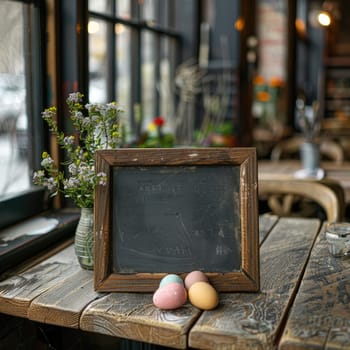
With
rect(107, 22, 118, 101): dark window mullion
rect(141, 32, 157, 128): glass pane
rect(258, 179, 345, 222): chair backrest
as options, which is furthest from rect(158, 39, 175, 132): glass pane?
rect(258, 179, 345, 222): chair backrest

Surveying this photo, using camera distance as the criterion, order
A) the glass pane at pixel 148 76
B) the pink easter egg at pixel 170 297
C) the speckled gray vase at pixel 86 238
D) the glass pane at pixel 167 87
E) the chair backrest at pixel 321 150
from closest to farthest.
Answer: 1. the pink easter egg at pixel 170 297
2. the speckled gray vase at pixel 86 238
3. the glass pane at pixel 148 76
4. the glass pane at pixel 167 87
5. the chair backrest at pixel 321 150

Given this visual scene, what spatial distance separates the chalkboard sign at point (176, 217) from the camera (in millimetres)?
1367

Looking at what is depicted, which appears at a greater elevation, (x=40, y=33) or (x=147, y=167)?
(x=40, y=33)

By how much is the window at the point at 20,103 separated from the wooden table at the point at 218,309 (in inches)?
14.9

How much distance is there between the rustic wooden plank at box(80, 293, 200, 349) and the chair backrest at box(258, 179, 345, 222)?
1.18m

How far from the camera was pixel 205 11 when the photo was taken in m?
4.21

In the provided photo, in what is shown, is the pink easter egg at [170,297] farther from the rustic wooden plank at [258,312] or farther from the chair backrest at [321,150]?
the chair backrest at [321,150]

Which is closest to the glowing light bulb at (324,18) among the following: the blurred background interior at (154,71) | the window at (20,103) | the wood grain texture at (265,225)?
the blurred background interior at (154,71)

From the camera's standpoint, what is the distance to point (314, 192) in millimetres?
2445

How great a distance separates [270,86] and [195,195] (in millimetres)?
5493

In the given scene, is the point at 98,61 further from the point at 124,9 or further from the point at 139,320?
the point at 139,320

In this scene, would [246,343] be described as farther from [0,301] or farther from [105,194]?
[0,301]

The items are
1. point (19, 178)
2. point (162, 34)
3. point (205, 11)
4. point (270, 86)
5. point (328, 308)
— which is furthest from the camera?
point (270, 86)

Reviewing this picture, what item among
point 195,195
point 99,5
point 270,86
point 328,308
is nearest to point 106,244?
point 195,195
